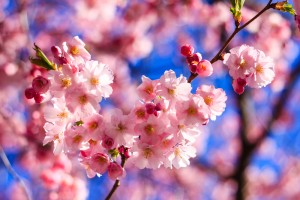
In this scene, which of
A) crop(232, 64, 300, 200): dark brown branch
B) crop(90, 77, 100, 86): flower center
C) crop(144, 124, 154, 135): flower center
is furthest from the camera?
crop(232, 64, 300, 200): dark brown branch

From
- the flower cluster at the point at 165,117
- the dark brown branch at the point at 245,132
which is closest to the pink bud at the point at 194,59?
the flower cluster at the point at 165,117

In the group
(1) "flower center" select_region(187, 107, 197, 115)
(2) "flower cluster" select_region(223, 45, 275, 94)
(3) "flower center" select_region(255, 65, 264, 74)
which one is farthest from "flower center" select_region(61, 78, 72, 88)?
(3) "flower center" select_region(255, 65, 264, 74)

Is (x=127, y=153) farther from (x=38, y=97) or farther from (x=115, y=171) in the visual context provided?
(x=38, y=97)

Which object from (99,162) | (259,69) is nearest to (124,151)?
(99,162)

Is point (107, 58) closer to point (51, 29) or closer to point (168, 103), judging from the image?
point (51, 29)

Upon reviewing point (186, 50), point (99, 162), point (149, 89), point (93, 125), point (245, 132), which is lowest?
point (99, 162)

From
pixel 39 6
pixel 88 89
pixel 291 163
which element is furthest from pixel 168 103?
pixel 291 163

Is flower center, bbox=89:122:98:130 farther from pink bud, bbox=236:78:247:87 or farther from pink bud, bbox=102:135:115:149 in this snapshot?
pink bud, bbox=236:78:247:87
